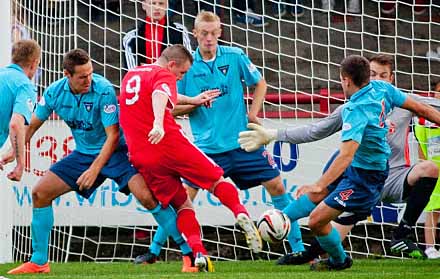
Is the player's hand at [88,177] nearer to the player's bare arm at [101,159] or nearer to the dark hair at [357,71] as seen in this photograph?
the player's bare arm at [101,159]

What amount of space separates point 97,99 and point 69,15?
2.22 m

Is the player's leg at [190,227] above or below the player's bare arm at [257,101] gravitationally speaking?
below

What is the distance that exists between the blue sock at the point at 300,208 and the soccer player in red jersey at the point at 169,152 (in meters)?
0.35

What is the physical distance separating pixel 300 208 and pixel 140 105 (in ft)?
4.62

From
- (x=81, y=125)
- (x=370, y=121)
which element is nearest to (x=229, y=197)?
(x=370, y=121)

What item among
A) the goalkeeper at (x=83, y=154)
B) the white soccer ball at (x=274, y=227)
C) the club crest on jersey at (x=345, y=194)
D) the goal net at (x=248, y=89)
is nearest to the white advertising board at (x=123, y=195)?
the goal net at (x=248, y=89)

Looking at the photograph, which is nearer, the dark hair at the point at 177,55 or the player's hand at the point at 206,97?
the dark hair at the point at 177,55

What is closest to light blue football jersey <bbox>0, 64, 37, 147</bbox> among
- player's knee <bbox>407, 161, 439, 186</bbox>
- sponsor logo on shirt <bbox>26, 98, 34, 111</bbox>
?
sponsor logo on shirt <bbox>26, 98, 34, 111</bbox>

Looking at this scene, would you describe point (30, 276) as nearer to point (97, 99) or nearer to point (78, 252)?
point (97, 99)

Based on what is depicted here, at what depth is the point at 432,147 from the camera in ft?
35.7

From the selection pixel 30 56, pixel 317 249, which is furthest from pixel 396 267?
pixel 30 56

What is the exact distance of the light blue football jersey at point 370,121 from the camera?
825 centimetres

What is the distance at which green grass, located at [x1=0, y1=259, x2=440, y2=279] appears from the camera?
790cm

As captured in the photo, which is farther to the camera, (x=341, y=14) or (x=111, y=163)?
(x=341, y=14)
